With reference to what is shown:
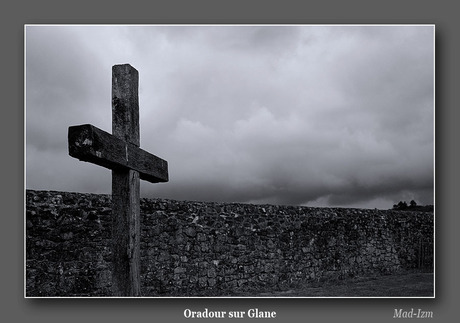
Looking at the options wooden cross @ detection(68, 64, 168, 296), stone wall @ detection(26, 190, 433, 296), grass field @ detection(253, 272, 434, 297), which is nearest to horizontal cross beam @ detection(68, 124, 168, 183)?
wooden cross @ detection(68, 64, 168, 296)

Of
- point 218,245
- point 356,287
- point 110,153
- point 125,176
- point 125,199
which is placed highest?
point 110,153

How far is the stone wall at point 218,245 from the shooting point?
7.49m

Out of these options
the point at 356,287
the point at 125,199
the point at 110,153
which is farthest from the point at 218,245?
the point at 110,153

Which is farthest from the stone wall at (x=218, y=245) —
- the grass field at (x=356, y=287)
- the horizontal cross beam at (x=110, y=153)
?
the horizontal cross beam at (x=110, y=153)

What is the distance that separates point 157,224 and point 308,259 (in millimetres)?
4006

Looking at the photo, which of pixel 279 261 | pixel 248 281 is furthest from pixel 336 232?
pixel 248 281

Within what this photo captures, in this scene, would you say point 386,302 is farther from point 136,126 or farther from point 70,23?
point 70,23

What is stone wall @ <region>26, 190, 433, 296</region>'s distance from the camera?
7488 millimetres

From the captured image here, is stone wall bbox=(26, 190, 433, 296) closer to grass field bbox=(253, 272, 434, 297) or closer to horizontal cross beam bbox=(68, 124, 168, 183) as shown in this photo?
grass field bbox=(253, 272, 434, 297)

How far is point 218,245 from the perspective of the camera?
9.64 meters

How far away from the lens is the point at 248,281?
32.4 feet

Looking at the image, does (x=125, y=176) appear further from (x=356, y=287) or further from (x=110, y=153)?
(x=356, y=287)

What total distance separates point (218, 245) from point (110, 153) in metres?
5.84

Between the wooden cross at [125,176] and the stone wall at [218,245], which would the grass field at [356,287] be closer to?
the stone wall at [218,245]
